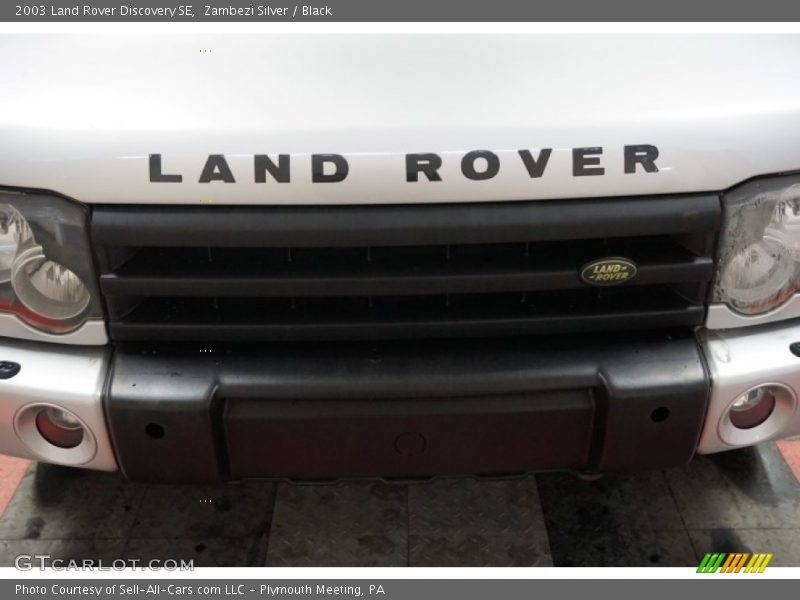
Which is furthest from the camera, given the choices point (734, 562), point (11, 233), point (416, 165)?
point (734, 562)

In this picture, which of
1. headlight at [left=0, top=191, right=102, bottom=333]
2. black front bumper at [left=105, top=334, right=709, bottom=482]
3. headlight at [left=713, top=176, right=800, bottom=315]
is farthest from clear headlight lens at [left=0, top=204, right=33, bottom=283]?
headlight at [left=713, top=176, right=800, bottom=315]

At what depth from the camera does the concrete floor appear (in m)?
2.41

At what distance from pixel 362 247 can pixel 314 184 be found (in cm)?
20

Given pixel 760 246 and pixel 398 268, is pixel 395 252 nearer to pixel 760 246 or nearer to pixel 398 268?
pixel 398 268

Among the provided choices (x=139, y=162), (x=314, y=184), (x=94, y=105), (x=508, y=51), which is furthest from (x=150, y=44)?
(x=508, y=51)

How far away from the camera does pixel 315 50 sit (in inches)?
70.5

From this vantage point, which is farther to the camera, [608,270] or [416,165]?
[608,270]

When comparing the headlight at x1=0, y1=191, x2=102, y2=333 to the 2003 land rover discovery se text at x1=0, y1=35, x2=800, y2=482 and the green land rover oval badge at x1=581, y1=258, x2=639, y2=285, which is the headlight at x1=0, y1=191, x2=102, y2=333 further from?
the green land rover oval badge at x1=581, y1=258, x2=639, y2=285

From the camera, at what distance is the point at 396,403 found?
5.86 ft

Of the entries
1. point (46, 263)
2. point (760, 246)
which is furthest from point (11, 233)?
point (760, 246)

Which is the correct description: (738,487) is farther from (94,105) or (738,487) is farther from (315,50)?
(94,105)

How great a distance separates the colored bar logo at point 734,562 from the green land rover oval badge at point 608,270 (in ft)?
3.70
